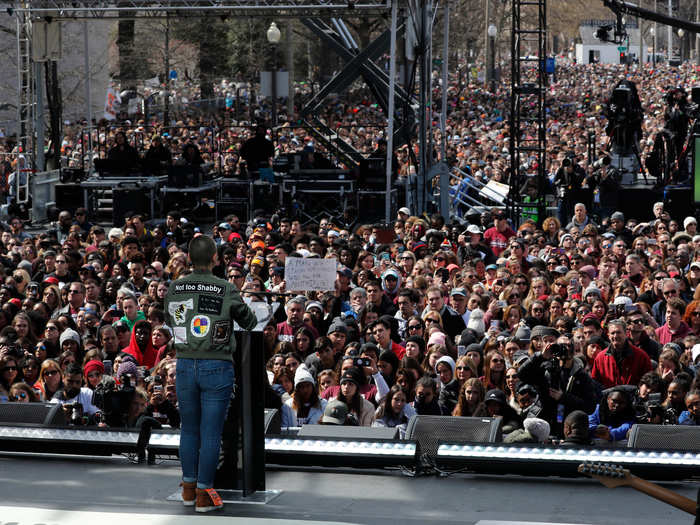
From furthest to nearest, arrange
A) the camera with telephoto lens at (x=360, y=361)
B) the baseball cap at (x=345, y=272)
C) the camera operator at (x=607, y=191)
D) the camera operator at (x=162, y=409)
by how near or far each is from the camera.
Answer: the camera operator at (x=607, y=191) → the baseball cap at (x=345, y=272) → the camera with telephoto lens at (x=360, y=361) → the camera operator at (x=162, y=409)

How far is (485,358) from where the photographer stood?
9.50 metres

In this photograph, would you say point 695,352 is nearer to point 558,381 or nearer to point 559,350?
point 559,350

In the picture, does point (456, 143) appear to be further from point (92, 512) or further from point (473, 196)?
point (92, 512)

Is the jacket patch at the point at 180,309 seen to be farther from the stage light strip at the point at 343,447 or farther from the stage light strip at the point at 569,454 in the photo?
the stage light strip at the point at 569,454

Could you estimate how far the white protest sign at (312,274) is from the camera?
36.1ft

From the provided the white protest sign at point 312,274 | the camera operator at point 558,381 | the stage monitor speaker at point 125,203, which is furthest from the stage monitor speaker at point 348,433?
the stage monitor speaker at point 125,203

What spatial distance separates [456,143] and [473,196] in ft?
42.0

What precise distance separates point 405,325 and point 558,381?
3.02m

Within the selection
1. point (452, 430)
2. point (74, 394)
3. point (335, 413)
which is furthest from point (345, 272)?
point (452, 430)

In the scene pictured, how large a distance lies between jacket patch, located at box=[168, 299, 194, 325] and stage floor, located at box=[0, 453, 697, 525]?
3.26 ft

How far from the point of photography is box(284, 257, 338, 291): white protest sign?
11016mm

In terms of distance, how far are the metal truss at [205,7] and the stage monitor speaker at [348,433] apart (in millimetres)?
13927

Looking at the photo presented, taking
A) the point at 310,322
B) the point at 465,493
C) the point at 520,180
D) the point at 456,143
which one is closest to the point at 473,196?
the point at 520,180

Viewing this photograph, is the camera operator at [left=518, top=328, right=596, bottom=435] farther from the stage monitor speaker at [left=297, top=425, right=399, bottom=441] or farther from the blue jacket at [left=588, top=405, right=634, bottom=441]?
the stage monitor speaker at [left=297, top=425, right=399, bottom=441]
